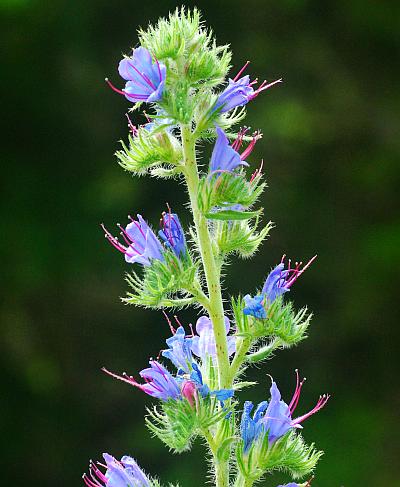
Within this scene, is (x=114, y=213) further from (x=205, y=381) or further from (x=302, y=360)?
(x=205, y=381)

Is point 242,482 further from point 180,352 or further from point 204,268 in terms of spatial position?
point 204,268

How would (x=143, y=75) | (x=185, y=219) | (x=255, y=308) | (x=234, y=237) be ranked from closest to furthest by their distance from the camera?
(x=143, y=75) < (x=255, y=308) < (x=234, y=237) < (x=185, y=219)

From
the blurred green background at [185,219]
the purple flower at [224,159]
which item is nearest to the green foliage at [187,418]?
the purple flower at [224,159]

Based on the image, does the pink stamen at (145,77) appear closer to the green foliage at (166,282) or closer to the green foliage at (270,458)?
the green foliage at (166,282)

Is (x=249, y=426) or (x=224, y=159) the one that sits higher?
(x=224, y=159)

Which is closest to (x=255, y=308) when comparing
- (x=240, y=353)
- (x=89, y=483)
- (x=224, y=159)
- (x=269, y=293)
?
(x=269, y=293)

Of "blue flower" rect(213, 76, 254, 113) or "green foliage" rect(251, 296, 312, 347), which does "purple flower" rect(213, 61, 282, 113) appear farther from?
"green foliage" rect(251, 296, 312, 347)

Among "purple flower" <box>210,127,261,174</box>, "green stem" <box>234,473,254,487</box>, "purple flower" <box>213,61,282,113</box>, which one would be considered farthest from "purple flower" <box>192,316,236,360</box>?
"purple flower" <box>213,61,282,113</box>
